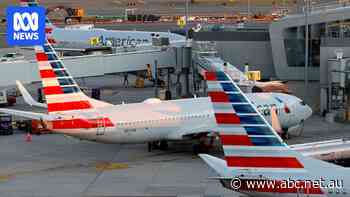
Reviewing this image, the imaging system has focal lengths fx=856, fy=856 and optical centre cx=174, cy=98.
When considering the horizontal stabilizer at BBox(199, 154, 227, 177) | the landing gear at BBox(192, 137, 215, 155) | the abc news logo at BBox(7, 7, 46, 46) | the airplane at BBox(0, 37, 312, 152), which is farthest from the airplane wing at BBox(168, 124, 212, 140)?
the abc news logo at BBox(7, 7, 46, 46)

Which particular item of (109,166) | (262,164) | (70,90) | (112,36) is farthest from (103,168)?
(112,36)

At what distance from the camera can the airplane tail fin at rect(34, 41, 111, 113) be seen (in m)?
45.2

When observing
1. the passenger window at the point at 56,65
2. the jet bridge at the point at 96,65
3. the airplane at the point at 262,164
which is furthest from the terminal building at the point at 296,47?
the airplane at the point at 262,164

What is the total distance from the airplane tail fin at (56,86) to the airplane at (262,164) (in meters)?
18.8

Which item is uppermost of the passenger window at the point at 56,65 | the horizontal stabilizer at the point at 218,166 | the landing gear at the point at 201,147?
the passenger window at the point at 56,65

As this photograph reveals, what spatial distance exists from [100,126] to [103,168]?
2253mm

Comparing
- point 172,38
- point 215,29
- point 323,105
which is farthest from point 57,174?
point 172,38

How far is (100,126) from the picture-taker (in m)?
44.7

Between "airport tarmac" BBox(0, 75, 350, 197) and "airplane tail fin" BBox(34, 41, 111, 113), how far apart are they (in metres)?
3.00

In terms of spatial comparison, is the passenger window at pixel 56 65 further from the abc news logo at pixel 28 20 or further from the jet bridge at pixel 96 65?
the jet bridge at pixel 96 65

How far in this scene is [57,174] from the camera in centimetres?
4253

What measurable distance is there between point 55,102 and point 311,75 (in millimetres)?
24529

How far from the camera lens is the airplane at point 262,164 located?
1084 inches

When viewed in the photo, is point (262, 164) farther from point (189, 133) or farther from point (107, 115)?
point (189, 133)
